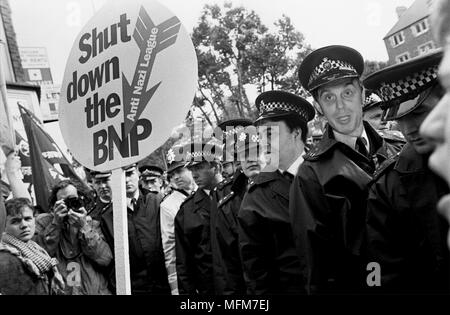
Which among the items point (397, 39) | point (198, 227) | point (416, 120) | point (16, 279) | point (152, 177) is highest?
point (397, 39)

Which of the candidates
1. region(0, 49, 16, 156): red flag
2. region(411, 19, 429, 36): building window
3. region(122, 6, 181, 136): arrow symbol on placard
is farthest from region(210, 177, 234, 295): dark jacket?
region(0, 49, 16, 156): red flag

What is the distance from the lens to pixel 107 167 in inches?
130

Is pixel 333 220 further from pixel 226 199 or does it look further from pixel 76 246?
pixel 76 246

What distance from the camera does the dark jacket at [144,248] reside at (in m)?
4.87

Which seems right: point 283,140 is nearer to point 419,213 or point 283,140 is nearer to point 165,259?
point 419,213

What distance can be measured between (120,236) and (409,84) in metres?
1.71

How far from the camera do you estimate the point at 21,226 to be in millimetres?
4098

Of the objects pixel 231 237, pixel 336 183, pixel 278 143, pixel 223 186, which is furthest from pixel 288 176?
pixel 223 186

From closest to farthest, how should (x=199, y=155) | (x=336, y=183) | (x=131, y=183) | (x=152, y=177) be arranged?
(x=336, y=183)
(x=199, y=155)
(x=131, y=183)
(x=152, y=177)

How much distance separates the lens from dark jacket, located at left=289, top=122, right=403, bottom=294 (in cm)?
268

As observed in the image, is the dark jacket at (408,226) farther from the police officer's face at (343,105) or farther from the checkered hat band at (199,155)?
the checkered hat band at (199,155)

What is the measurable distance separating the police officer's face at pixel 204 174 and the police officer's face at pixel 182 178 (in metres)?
0.57

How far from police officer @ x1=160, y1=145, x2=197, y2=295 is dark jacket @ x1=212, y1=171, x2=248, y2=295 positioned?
872 millimetres

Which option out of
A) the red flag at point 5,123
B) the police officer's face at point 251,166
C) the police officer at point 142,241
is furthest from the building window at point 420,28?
the police officer at point 142,241
